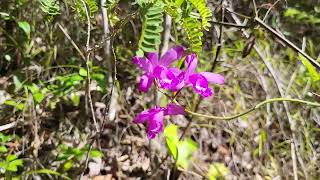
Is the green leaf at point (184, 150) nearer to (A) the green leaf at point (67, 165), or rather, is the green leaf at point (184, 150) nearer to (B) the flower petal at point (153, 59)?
(A) the green leaf at point (67, 165)

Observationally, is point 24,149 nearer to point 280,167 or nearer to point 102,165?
point 102,165

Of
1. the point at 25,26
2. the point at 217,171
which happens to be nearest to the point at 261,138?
the point at 217,171

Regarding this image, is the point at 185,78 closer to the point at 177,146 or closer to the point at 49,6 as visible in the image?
the point at 49,6

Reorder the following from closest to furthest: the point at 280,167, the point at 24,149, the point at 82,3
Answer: the point at 82,3
the point at 24,149
the point at 280,167

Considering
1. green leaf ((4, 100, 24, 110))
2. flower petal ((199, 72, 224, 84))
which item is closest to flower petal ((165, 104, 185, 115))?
flower petal ((199, 72, 224, 84))

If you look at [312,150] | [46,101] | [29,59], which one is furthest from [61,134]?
[312,150]

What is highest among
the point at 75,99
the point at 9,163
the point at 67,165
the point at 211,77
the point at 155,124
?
the point at 211,77
